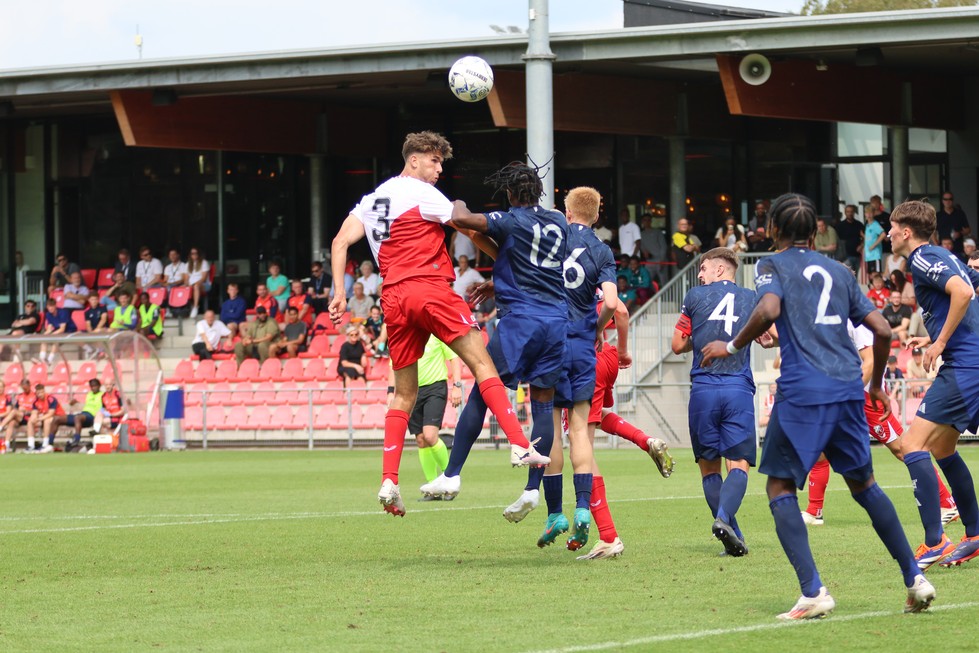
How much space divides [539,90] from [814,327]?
54.9 feet

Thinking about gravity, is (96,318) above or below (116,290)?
below

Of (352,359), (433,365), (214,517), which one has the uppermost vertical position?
(433,365)

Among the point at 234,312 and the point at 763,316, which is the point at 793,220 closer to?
the point at 763,316

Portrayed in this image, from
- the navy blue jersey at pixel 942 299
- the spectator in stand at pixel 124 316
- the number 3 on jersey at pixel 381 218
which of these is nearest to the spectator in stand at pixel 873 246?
the spectator in stand at pixel 124 316

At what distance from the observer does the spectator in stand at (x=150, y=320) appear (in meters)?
32.6

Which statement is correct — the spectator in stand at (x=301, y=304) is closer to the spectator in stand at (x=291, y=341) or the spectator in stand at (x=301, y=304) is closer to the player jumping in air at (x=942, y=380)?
the spectator in stand at (x=291, y=341)

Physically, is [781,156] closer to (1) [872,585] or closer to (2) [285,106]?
(2) [285,106]

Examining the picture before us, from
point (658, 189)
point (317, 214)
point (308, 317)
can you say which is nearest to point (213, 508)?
point (308, 317)

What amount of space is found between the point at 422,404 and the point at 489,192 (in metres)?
21.3

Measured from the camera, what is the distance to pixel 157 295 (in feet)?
112

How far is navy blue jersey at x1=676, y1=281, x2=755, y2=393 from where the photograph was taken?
9.63 metres

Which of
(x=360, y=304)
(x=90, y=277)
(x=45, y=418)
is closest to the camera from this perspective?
(x=45, y=418)

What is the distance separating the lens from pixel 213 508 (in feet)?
44.9

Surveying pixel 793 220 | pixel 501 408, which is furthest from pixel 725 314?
pixel 793 220
